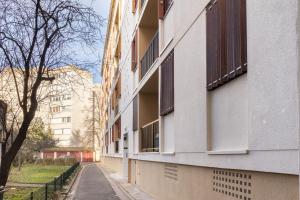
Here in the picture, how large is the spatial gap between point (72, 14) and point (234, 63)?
453cm

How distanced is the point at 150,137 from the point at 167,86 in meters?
5.62

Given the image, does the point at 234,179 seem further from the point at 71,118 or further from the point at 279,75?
the point at 71,118

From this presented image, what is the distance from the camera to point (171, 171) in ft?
47.3

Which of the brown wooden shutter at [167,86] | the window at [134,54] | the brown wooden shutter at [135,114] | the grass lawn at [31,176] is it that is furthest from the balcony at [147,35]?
the grass lawn at [31,176]

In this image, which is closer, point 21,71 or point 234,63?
point 234,63

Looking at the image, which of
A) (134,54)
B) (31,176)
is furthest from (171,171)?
(31,176)

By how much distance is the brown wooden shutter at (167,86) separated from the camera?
1429 centimetres

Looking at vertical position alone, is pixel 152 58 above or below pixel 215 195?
above

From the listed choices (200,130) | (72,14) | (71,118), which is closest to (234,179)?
(200,130)

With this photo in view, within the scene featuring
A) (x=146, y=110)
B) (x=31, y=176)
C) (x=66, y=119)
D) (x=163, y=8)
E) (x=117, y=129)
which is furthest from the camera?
(x=66, y=119)

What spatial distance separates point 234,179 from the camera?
325 inches

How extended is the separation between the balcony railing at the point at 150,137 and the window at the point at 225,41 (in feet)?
28.5

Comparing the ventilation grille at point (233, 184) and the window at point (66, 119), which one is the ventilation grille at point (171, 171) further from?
the window at point (66, 119)

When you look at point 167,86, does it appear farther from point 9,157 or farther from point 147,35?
point 147,35
